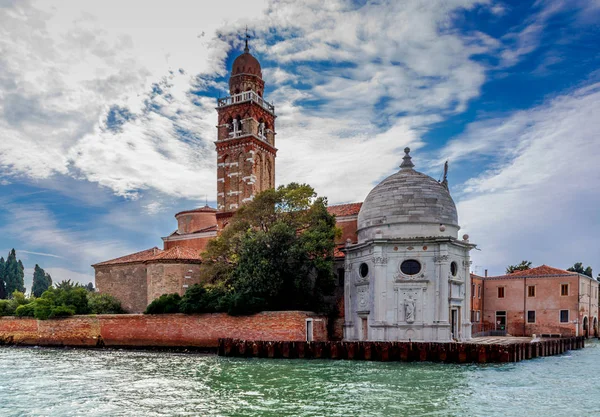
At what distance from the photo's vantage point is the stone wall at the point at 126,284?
38.3 m

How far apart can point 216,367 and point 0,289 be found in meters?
58.3

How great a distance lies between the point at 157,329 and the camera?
3331 cm

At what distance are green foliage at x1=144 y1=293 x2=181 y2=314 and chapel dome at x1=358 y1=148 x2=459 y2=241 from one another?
11912 millimetres

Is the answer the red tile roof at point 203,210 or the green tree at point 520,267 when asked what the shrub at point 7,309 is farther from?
the green tree at point 520,267

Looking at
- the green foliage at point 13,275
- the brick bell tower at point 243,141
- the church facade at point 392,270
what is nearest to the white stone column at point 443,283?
the church facade at point 392,270

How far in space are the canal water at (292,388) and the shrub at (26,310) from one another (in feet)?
43.0

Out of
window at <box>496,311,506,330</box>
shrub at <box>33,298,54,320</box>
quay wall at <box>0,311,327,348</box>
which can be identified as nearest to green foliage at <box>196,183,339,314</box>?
quay wall at <box>0,311,327,348</box>

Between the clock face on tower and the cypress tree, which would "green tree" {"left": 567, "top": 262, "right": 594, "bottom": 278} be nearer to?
the clock face on tower

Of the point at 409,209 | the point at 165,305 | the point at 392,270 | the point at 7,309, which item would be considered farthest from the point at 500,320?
the point at 7,309

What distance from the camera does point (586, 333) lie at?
44.4 meters

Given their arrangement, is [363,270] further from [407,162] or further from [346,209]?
[346,209]

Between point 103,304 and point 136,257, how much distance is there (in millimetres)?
4173

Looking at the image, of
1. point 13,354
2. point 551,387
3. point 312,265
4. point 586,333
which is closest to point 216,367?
point 312,265

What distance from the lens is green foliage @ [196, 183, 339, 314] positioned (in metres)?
30.6
